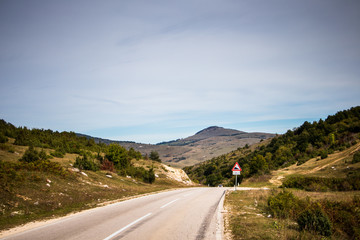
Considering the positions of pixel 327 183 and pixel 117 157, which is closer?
pixel 327 183

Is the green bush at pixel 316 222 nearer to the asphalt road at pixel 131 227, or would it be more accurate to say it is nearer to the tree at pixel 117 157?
the asphalt road at pixel 131 227

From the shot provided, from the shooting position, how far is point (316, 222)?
7.83m

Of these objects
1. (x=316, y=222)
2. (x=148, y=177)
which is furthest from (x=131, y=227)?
(x=148, y=177)

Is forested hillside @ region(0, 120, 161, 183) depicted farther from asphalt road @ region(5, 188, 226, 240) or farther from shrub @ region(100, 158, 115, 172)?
asphalt road @ region(5, 188, 226, 240)

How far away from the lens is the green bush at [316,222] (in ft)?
25.2

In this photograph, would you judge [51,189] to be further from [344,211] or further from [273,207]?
[344,211]

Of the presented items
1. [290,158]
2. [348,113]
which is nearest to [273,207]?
[290,158]

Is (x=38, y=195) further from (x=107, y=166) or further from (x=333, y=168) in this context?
(x=333, y=168)

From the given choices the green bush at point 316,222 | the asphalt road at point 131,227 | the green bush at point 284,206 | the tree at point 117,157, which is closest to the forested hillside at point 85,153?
the tree at point 117,157

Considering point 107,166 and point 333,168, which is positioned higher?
point 333,168

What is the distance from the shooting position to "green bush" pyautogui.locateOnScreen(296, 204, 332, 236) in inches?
302

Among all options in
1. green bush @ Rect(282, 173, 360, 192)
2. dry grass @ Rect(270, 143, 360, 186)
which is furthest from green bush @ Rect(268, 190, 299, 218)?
dry grass @ Rect(270, 143, 360, 186)

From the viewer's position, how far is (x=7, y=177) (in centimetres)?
1363

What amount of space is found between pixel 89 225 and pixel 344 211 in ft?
34.1
